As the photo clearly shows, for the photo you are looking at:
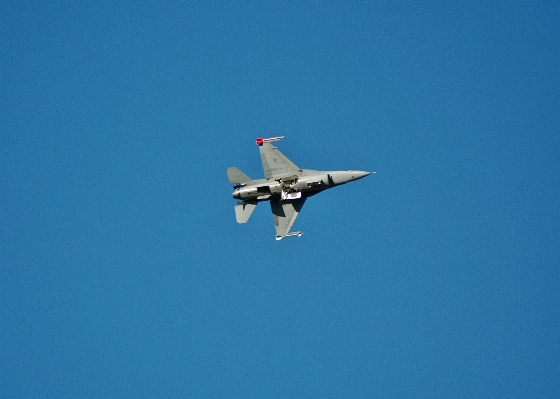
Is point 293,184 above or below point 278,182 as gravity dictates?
below

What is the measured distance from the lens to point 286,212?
252ft

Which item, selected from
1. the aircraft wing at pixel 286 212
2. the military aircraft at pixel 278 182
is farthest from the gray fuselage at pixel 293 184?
the aircraft wing at pixel 286 212

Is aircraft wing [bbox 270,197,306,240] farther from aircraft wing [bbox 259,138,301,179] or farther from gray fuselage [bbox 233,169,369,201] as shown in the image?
aircraft wing [bbox 259,138,301,179]

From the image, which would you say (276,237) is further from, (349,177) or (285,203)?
(349,177)

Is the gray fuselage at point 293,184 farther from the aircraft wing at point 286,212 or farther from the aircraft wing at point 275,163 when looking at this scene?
the aircraft wing at point 286,212

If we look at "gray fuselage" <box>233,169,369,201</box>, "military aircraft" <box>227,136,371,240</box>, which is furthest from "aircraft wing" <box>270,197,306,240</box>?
"gray fuselage" <box>233,169,369,201</box>

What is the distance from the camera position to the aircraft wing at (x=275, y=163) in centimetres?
7556

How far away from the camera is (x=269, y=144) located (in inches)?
3000

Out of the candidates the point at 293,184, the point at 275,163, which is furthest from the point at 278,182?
the point at 275,163

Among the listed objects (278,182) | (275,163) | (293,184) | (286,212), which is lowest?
(286,212)

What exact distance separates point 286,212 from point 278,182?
128 inches

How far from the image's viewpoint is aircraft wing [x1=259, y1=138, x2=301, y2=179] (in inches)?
2975

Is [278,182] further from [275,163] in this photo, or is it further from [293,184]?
[275,163]

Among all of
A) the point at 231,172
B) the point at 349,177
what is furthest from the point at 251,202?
the point at 349,177
